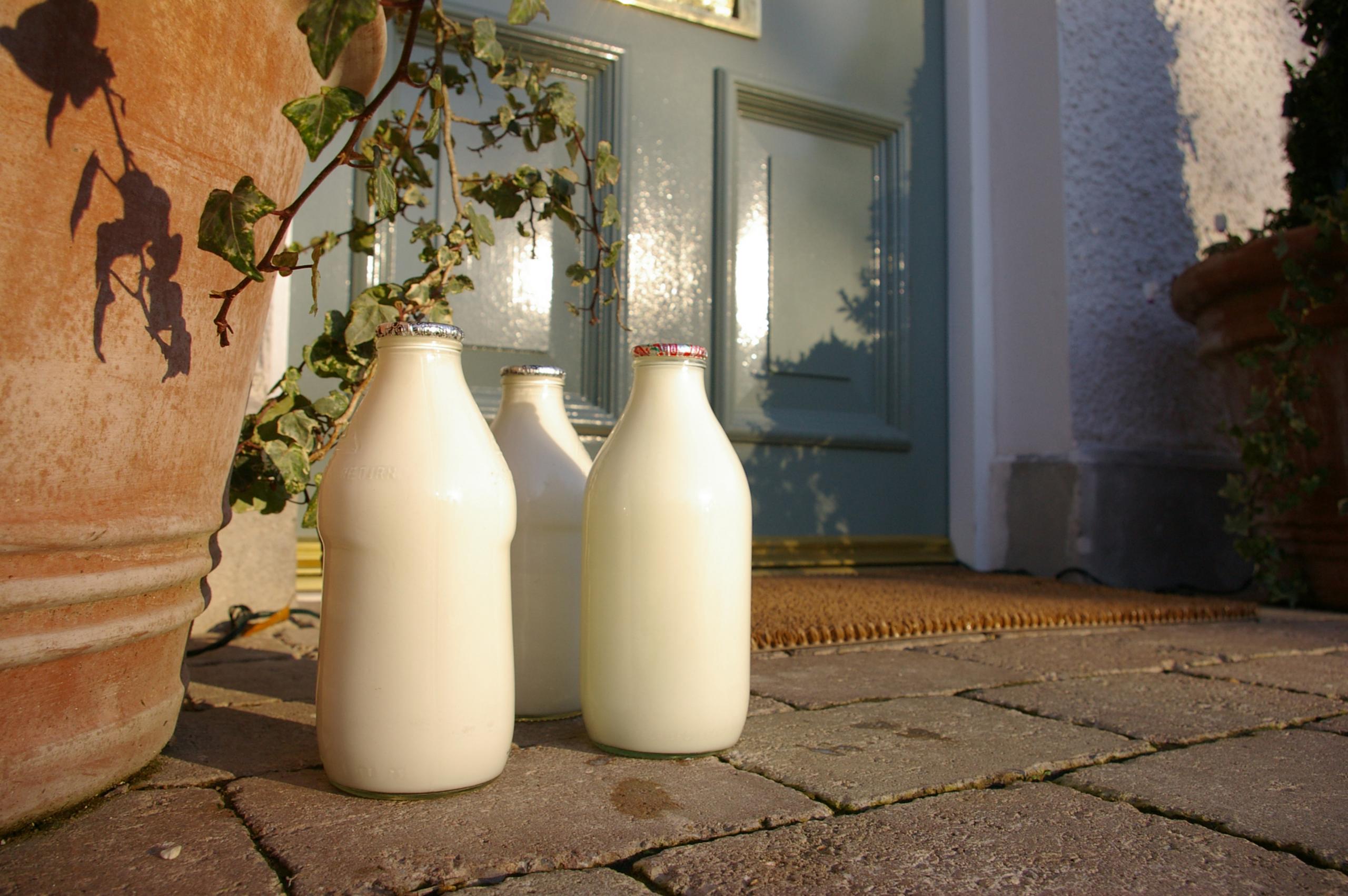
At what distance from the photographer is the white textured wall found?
8.33ft

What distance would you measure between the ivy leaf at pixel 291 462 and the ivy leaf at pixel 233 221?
0.95ft

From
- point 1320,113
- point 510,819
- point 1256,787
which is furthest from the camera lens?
point 1320,113

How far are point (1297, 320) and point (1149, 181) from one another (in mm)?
748

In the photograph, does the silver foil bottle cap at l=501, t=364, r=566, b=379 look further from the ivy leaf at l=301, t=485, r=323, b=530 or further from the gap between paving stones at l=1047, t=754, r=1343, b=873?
the gap between paving stones at l=1047, t=754, r=1343, b=873

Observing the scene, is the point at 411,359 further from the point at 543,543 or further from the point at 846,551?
the point at 846,551

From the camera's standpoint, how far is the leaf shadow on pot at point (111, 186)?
0.62 metres

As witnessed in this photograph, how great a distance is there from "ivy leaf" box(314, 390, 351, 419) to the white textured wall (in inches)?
81.6

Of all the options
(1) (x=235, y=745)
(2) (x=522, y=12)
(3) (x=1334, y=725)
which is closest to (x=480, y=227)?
(2) (x=522, y=12)

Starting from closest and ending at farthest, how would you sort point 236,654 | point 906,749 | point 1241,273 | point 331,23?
point 331,23, point 906,749, point 236,654, point 1241,273

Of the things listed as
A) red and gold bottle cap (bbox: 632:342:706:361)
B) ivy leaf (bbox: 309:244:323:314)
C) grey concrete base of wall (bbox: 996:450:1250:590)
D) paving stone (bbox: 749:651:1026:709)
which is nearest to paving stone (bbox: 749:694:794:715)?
paving stone (bbox: 749:651:1026:709)

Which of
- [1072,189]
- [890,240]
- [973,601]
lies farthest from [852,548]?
[1072,189]

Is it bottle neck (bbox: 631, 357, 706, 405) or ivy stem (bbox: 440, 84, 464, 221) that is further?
ivy stem (bbox: 440, 84, 464, 221)

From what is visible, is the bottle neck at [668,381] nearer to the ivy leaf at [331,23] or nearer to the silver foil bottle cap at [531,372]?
the silver foil bottle cap at [531,372]

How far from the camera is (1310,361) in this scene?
2.14 metres
